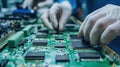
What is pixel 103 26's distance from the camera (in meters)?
0.89

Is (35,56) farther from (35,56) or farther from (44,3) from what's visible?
(44,3)

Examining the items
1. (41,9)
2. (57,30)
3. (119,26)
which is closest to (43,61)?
(119,26)

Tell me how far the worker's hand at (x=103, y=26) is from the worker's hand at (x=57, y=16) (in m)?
0.41

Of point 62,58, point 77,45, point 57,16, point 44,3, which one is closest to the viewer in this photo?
point 62,58

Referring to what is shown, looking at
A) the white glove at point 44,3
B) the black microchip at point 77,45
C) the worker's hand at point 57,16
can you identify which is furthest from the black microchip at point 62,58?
the white glove at point 44,3

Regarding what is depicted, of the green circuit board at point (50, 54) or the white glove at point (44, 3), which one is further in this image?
the white glove at point (44, 3)

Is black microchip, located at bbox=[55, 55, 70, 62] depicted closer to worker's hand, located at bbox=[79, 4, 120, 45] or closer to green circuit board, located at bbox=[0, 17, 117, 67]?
green circuit board, located at bbox=[0, 17, 117, 67]

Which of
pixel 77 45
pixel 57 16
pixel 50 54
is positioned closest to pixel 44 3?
pixel 57 16

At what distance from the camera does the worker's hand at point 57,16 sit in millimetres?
1474

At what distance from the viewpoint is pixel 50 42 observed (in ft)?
3.52

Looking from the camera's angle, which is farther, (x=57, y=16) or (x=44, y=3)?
(x=44, y=3)

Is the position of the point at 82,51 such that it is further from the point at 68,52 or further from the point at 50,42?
the point at 50,42

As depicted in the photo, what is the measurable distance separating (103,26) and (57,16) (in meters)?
0.79

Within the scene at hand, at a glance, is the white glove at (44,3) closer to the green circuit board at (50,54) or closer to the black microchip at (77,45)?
the green circuit board at (50,54)
